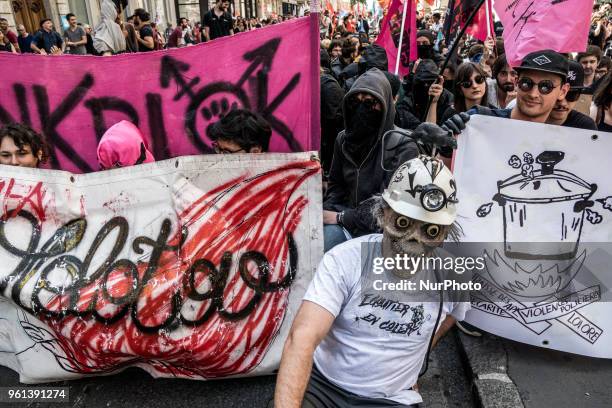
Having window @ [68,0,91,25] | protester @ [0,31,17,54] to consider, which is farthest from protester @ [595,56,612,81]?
window @ [68,0,91,25]

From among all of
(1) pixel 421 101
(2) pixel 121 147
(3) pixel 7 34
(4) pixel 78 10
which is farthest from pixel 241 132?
(4) pixel 78 10

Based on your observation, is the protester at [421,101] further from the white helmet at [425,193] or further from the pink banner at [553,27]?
the white helmet at [425,193]

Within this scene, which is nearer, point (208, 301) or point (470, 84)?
point (208, 301)

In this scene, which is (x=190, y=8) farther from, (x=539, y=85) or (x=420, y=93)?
(x=539, y=85)

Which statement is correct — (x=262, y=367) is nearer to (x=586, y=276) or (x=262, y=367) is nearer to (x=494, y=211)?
(x=494, y=211)

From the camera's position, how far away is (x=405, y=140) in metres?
2.55

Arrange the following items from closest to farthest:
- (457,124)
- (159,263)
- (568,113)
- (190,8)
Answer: (159,263) → (457,124) → (568,113) → (190,8)

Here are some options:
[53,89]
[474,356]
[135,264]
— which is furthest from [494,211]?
[53,89]

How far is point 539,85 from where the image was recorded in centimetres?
246

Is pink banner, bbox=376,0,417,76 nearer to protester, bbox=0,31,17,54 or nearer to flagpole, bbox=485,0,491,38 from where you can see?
flagpole, bbox=485,0,491,38

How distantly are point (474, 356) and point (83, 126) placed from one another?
2.63m

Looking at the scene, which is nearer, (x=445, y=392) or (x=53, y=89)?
(x=445, y=392)

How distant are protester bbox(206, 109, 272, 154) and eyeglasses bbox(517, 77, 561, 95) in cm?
141

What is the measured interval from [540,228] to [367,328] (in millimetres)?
1259
